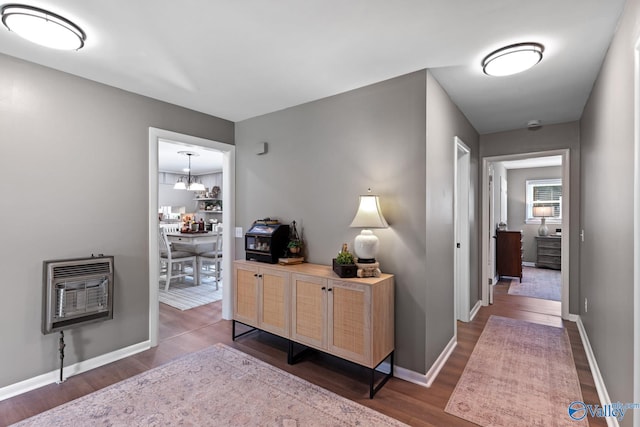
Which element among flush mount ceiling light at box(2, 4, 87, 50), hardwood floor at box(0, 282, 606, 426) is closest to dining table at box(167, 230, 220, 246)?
hardwood floor at box(0, 282, 606, 426)

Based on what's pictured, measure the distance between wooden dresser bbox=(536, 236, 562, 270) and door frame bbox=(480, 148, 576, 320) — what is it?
3287 millimetres

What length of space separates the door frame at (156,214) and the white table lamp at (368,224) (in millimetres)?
1967

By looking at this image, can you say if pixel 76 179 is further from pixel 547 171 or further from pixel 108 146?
pixel 547 171

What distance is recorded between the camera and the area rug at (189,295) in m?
4.41

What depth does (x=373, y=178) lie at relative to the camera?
2672 millimetres

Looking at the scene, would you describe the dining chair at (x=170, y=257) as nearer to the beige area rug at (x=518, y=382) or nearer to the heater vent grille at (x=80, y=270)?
the heater vent grille at (x=80, y=270)

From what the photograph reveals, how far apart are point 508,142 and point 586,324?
2404 millimetres

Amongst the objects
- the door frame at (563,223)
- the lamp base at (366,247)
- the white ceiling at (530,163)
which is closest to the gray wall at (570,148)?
the door frame at (563,223)

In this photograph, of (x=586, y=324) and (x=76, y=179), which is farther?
(x=586, y=324)

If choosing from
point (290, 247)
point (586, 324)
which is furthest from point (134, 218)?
point (586, 324)

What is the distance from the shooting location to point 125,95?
112 inches

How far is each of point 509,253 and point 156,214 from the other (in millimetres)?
5937

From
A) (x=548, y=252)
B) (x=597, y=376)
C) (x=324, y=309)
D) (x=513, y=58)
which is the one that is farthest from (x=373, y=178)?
(x=548, y=252)

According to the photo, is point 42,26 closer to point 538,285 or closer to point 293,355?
point 293,355
